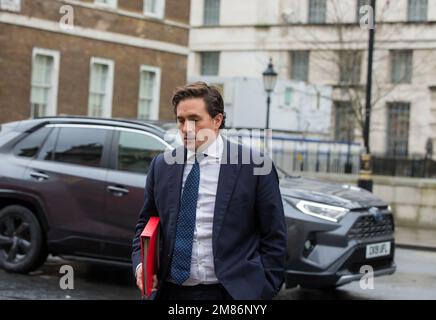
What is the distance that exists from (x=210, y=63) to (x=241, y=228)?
45.0 metres

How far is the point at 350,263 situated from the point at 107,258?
2639 millimetres

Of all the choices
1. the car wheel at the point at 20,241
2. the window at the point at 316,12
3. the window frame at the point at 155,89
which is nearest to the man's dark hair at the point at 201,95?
the car wheel at the point at 20,241

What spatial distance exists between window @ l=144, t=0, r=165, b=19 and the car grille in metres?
21.5

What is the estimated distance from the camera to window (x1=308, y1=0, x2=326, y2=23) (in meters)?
43.9

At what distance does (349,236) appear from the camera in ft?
27.5

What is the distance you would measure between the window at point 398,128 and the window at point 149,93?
16.4 metres

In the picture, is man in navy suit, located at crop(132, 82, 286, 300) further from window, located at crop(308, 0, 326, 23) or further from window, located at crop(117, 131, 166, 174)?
window, located at crop(308, 0, 326, 23)

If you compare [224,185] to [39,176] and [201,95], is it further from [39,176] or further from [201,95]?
[39,176]

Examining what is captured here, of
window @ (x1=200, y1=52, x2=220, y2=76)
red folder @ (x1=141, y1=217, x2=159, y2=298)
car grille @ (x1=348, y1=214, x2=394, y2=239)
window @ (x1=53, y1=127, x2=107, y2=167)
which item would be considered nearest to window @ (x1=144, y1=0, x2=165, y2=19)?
window @ (x1=200, y1=52, x2=220, y2=76)

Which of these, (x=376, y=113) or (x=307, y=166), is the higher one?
(x=376, y=113)
